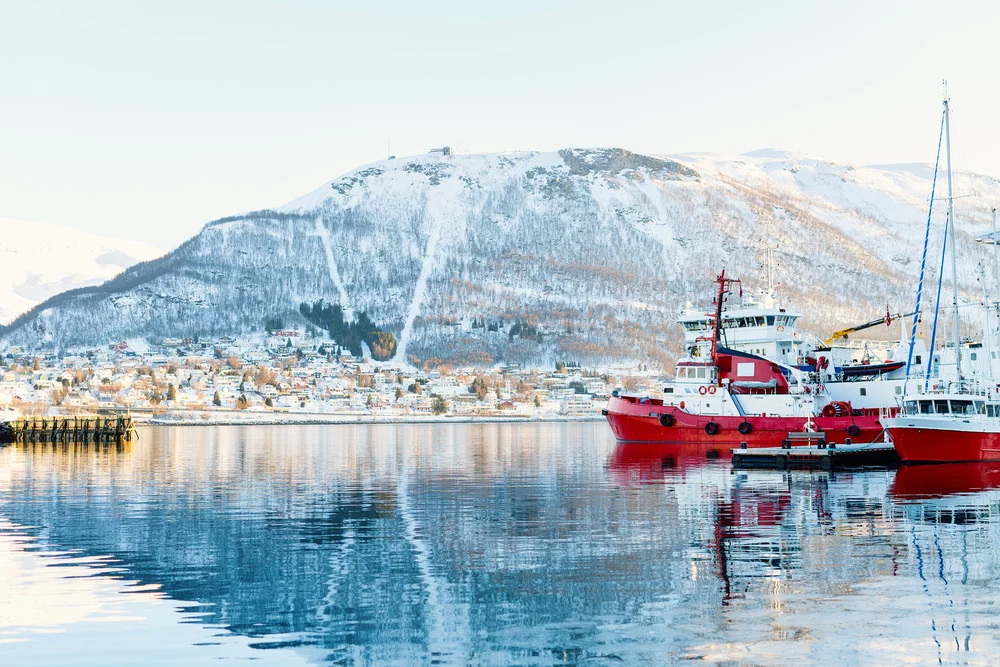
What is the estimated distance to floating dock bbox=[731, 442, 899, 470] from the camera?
58438 mm

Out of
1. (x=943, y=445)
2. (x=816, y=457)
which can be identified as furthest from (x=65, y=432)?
(x=943, y=445)

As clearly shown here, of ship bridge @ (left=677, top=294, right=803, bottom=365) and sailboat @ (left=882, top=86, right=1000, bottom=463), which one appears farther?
ship bridge @ (left=677, top=294, right=803, bottom=365)

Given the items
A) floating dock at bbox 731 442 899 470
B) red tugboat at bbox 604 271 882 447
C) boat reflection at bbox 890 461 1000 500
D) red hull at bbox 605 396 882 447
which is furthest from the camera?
red tugboat at bbox 604 271 882 447

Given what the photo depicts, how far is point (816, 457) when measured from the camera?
5856 cm

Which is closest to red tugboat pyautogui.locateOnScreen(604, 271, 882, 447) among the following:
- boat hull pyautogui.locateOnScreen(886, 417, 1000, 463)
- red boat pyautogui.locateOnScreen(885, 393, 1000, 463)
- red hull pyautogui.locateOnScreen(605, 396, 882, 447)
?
red hull pyautogui.locateOnScreen(605, 396, 882, 447)

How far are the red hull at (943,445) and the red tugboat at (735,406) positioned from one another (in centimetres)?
1548

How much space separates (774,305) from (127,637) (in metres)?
68.9

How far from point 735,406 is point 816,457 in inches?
792

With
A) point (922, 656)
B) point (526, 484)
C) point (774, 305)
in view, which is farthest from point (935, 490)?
point (774, 305)

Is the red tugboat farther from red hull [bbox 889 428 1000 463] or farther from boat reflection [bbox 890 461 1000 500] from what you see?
boat reflection [bbox 890 461 1000 500]

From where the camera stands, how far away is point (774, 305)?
83.2 metres

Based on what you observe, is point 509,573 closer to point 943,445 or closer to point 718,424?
point 943,445

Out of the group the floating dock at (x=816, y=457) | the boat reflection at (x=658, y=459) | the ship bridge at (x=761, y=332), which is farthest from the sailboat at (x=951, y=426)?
the ship bridge at (x=761, y=332)

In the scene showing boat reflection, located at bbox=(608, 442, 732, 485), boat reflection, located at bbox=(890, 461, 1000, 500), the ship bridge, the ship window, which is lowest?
boat reflection, located at bbox=(608, 442, 732, 485)
